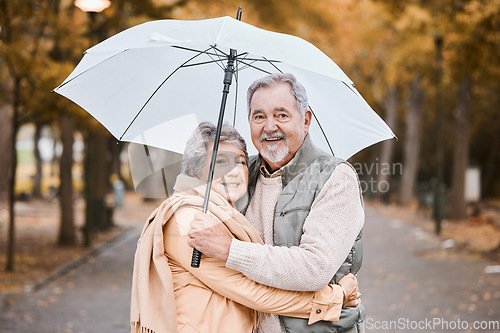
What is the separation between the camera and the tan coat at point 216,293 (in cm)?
316

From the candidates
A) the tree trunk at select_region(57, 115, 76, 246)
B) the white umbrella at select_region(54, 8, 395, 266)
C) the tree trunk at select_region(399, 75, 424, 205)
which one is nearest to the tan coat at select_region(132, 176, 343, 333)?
the white umbrella at select_region(54, 8, 395, 266)

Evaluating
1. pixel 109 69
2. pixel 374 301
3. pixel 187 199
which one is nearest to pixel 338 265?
pixel 187 199

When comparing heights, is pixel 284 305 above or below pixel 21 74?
below

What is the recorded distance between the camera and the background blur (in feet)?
42.0

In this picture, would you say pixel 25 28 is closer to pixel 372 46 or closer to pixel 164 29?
pixel 164 29

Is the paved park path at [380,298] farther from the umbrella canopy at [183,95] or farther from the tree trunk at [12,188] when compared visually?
the umbrella canopy at [183,95]

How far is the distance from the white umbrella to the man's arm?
0.86 m

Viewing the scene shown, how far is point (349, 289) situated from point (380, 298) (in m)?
7.80

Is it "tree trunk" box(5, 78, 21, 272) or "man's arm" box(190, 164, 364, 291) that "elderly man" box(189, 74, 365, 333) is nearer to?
"man's arm" box(190, 164, 364, 291)

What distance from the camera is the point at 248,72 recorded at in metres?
4.29

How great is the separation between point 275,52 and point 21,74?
9839mm

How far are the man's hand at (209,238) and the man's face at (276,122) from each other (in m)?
0.54

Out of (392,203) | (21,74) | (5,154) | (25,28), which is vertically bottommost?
(392,203)

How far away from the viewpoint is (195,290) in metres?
3.21
